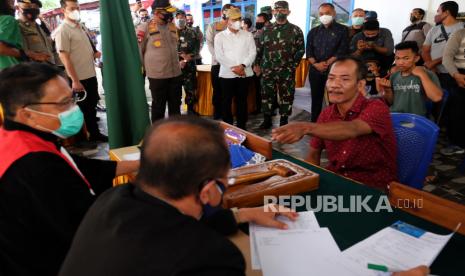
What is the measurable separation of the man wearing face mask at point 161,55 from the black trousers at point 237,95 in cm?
65

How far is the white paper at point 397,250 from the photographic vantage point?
94 centimetres

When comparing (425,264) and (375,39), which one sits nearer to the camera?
(425,264)

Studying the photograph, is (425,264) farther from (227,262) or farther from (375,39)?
(375,39)

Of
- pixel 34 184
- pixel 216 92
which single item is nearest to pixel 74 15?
pixel 216 92

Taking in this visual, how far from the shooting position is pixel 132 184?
2.75ft

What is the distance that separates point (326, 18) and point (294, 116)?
183 centimetres

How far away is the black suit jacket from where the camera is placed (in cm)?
62

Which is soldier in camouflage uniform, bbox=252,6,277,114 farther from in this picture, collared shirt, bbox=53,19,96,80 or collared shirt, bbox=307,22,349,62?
collared shirt, bbox=53,19,96,80

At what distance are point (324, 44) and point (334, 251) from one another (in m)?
3.80

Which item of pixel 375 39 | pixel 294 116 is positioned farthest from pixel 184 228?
pixel 294 116

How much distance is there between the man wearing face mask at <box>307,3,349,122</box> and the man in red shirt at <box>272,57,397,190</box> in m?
2.61

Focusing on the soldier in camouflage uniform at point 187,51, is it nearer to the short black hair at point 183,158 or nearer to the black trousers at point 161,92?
the black trousers at point 161,92

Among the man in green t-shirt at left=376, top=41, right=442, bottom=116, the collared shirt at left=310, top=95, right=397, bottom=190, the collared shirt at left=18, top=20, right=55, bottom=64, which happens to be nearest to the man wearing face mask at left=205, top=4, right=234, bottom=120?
the collared shirt at left=18, top=20, right=55, bottom=64

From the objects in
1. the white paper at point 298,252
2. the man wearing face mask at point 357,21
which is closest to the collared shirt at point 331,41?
the man wearing face mask at point 357,21
